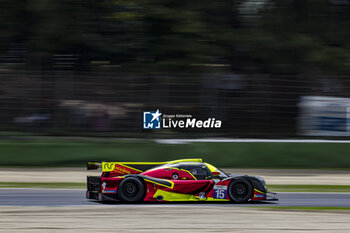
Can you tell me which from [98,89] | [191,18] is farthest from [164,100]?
[191,18]

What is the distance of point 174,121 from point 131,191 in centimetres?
615

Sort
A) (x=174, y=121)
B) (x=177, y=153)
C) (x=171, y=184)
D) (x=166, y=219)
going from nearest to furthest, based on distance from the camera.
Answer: (x=166, y=219) → (x=171, y=184) → (x=177, y=153) → (x=174, y=121)

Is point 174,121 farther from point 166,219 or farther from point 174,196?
point 166,219

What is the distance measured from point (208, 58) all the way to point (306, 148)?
6091 mm

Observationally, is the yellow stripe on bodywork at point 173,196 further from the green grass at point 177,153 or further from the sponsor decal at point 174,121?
the sponsor decal at point 174,121

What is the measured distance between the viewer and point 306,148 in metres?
13.0

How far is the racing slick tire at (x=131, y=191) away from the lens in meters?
7.56

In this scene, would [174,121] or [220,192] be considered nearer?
[220,192]

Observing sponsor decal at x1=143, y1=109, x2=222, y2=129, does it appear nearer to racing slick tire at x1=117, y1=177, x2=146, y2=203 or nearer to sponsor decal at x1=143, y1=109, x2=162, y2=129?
sponsor decal at x1=143, y1=109, x2=162, y2=129

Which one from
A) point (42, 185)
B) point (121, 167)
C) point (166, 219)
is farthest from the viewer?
A: point (42, 185)

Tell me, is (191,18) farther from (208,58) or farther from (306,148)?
(306,148)

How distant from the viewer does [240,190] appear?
308 inches

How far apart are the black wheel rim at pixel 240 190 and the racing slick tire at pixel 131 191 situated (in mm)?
1289

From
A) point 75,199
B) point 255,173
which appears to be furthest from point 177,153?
point 75,199
